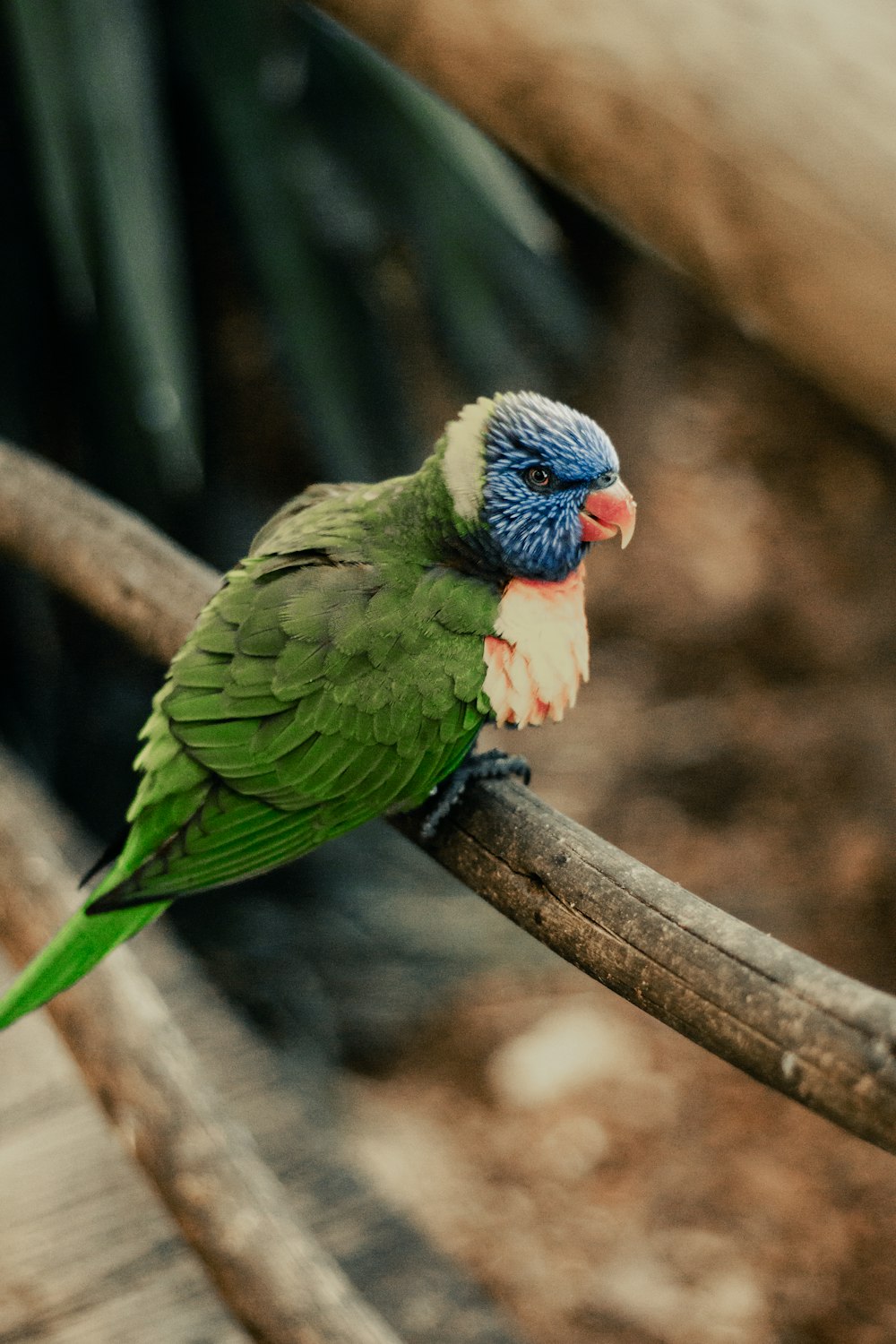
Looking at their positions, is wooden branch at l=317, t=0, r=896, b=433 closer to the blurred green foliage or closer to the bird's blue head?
the bird's blue head

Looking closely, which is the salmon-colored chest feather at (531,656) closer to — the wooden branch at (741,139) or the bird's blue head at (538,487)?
the bird's blue head at (538,487)

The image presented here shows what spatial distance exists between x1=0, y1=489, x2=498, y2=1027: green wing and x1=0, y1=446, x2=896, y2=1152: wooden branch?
91 millimetres

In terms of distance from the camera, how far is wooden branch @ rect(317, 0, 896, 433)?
58 centimetres

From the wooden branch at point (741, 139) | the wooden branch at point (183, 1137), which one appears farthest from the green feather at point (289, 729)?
the wooden branch at point (741, 139)

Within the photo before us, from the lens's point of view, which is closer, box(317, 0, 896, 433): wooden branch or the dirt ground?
box(317, 0, 896, 433): wooden branch

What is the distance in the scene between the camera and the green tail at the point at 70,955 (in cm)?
96

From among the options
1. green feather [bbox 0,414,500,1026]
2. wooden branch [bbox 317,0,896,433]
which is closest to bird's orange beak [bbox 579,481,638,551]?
green feather [bbox 0,414,500,1026]

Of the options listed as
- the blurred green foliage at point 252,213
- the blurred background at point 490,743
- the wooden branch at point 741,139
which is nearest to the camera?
the wooden branch at point 741,139

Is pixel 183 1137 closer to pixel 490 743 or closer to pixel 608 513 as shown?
pixel 608 513

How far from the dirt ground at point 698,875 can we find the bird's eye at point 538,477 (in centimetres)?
115

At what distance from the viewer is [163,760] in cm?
102

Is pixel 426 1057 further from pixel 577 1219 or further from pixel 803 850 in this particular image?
pixel 803 850

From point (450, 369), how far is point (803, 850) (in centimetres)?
142

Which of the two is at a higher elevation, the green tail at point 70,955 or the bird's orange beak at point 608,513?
the bird's orange beak at point 608,513
